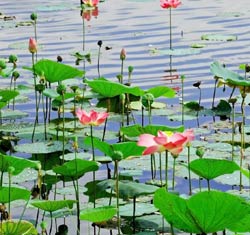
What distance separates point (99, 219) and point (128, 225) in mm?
368

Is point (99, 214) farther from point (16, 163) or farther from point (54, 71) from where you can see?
point (54, 71)

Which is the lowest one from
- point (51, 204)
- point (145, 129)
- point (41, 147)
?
point (41, 147)

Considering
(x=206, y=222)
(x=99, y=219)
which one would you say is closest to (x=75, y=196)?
(x=99, y=219)

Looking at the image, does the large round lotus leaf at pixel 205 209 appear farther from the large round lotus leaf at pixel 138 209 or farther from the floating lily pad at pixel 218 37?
the floating lily pad at pixel 218 37

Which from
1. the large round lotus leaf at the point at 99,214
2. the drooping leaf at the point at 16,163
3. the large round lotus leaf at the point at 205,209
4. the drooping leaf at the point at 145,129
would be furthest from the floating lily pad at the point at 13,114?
the large round lotus leaf at the point at 205,209

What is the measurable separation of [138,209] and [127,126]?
0.43 m

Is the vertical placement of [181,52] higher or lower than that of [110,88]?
lower

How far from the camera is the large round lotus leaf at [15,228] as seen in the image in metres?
2.24

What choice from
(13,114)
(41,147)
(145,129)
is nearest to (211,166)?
(145,129)

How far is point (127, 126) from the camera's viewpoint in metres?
2.88

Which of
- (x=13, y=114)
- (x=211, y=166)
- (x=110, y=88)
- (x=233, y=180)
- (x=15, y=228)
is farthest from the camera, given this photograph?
(x=13, y=114)

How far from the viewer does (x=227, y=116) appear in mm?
3881

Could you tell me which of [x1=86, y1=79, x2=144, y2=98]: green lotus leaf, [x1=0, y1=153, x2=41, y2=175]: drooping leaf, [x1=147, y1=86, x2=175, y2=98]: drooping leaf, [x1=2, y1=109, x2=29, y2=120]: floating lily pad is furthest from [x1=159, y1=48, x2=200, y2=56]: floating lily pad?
[x1=0, y1=153, x2=41, y2=175]: drooping leaf

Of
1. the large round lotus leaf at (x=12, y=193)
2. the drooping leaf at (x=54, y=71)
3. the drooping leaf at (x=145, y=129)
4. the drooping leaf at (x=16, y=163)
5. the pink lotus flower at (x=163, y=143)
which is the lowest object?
the large round lotus leaf at (x=12, y=193)
